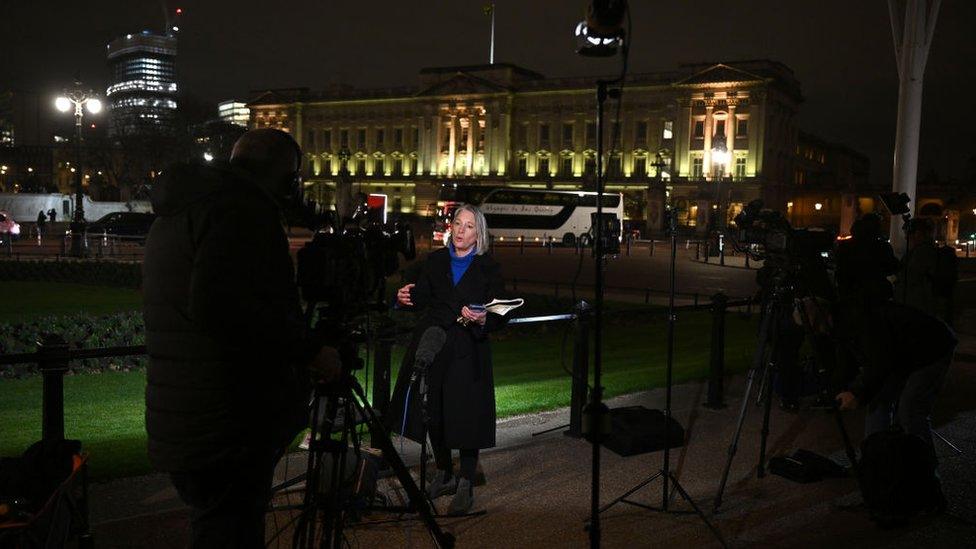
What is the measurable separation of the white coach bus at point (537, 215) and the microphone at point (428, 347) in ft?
175

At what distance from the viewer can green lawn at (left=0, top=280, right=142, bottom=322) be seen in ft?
→ 55.2

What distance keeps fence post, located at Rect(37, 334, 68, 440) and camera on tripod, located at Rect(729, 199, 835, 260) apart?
4.46m

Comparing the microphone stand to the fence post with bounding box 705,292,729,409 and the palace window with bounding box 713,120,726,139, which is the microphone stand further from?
the palace window with bounding box 713,120,726,139

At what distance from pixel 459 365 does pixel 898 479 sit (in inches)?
114

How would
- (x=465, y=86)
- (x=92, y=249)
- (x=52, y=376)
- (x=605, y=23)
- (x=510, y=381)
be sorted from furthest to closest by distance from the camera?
(x=465, y=86)
(x=92, y=249)
(x=510, y=381)
(x=52, y=376)
(x=605, y=23)

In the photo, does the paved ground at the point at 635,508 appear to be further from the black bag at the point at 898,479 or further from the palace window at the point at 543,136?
the palace window at the point at 543,136

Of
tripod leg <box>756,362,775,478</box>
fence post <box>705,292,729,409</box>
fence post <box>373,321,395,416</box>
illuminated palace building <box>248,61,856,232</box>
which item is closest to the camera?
tripod leg <box>756,362,775,478</box>

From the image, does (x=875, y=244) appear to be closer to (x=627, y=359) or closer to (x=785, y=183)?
(x=627, y=359)

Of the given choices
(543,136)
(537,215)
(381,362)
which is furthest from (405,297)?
(543,136)

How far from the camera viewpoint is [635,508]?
226 inches

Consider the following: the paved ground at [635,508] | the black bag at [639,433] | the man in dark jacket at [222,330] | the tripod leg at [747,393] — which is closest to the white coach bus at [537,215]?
the paved ground at [635,508]

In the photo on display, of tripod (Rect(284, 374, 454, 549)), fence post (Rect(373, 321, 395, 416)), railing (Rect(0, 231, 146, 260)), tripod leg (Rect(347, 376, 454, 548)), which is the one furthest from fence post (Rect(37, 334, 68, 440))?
railing (Rect(0, 231, 146, 260))

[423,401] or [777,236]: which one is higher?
[777,236]

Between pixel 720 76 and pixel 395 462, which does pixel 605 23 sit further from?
pixel 720 76
